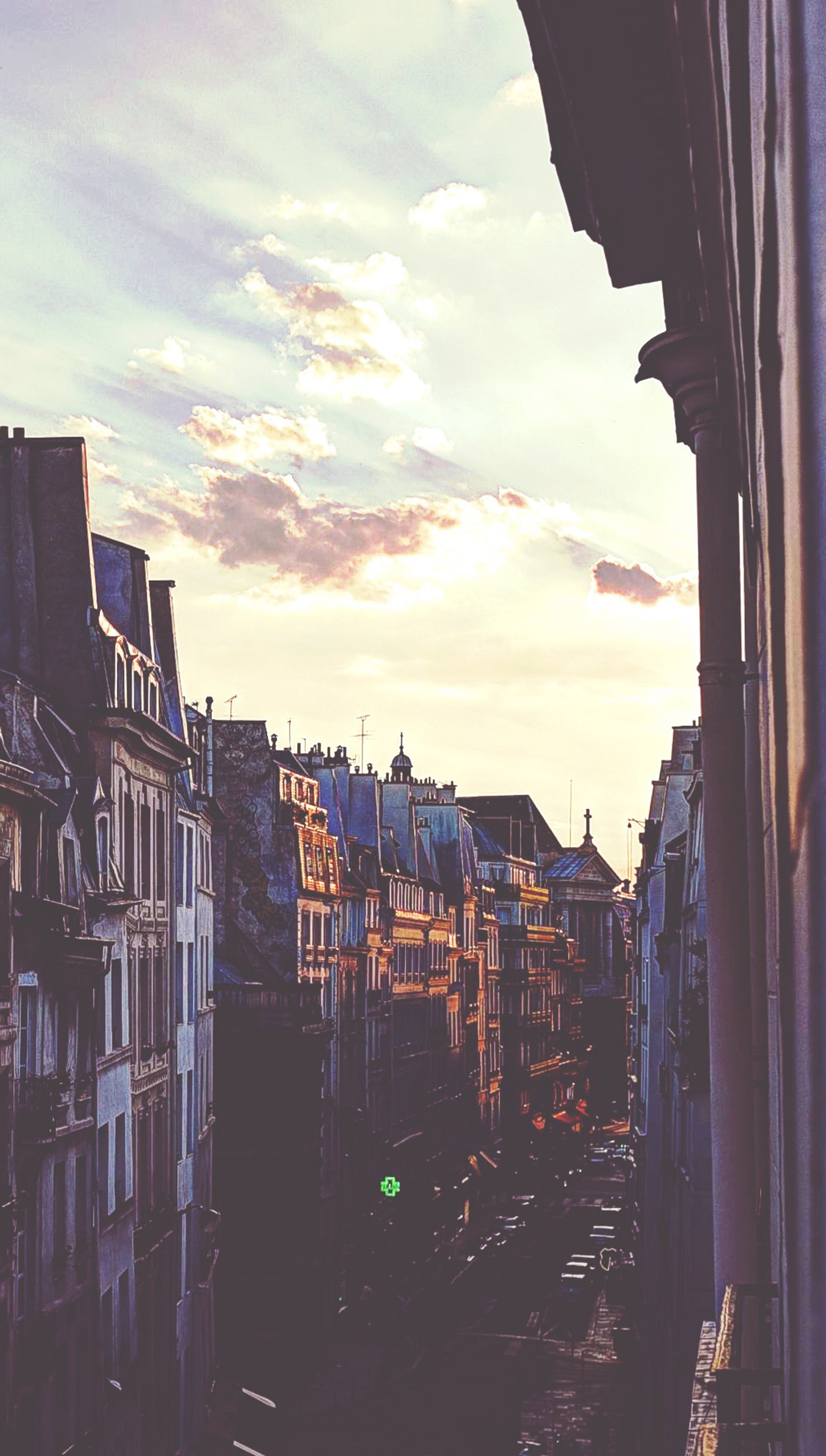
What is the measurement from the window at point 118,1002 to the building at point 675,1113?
12054 millimetres

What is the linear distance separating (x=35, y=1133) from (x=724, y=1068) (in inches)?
816

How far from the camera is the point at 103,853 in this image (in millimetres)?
37156

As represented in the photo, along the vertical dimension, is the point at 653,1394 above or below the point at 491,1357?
above

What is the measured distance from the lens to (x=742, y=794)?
35.6 feet

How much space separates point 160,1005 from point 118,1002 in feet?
17.9

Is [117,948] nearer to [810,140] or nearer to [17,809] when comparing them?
[17,809]

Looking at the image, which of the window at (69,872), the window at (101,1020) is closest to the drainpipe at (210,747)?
the window at (101,1020)

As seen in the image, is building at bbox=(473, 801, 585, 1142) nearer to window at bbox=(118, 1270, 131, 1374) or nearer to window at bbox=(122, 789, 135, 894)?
window at bbox=(122, 789, 135, 894)

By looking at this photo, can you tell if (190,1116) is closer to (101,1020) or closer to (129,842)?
(129,842)

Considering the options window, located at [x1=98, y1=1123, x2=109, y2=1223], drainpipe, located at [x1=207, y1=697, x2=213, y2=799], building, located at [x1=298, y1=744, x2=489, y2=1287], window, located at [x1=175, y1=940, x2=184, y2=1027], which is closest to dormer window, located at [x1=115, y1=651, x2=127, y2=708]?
window, located at [x1=175, y1=940, x2=184, y2=1027]

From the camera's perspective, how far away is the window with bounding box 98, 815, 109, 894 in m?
36.4

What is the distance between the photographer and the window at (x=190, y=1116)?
→ 4722cm

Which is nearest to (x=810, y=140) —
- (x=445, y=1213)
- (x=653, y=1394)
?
(x=653, y=1394)

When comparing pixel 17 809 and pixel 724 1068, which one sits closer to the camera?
pixel 724 1068
